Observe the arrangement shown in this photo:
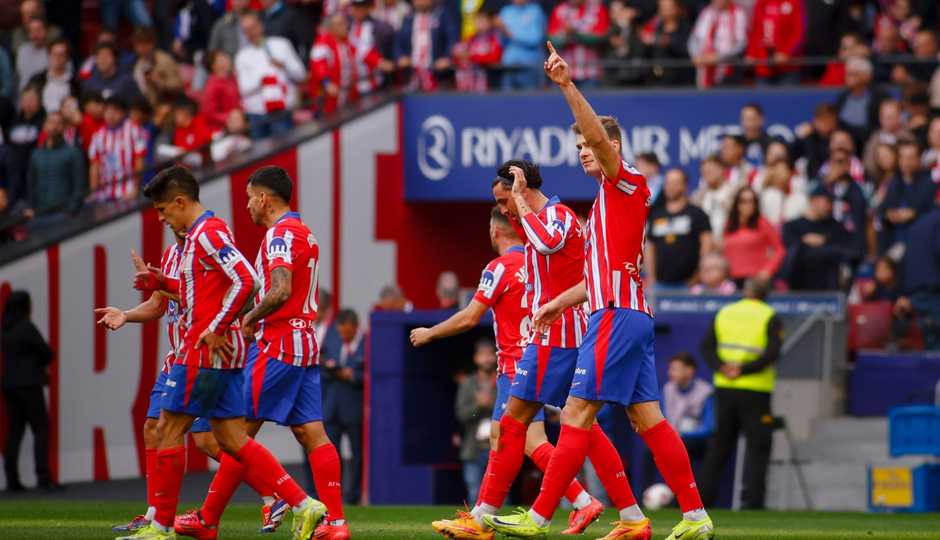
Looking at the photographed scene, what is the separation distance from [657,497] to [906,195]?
457 cm

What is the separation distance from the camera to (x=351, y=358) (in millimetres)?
19594

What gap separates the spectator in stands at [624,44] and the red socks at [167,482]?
13.7 metres

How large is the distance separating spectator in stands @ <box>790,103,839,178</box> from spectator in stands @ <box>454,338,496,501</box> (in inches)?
182

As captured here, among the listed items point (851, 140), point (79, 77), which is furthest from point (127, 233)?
point (851, 140)

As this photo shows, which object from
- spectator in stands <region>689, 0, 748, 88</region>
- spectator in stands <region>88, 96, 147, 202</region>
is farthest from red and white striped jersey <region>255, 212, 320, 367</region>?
spectator in stands <region>689, 0, 748, 88</region>

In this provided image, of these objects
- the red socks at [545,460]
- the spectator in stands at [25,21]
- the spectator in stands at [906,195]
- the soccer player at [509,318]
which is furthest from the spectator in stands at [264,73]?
the red socks at [545,460]

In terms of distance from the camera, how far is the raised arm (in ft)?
33.4

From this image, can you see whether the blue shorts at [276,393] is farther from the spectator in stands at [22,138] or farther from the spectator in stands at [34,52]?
the spectator in stands at [34,52]

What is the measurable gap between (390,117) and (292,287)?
1355 cm

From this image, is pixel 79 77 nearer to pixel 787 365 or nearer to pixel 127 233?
pixel 127 233

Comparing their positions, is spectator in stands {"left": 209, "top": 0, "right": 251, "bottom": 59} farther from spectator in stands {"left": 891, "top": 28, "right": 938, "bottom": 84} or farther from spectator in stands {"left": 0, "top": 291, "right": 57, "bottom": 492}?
spectator in stands {"left": 891, "top": 28, "right": 938, "bottom": 84}

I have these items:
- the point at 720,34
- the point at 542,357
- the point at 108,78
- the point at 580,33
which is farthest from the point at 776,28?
the point at 542,357

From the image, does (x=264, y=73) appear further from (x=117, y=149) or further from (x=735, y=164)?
(x=735, y=164)

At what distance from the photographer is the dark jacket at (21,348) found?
65.9 ft
